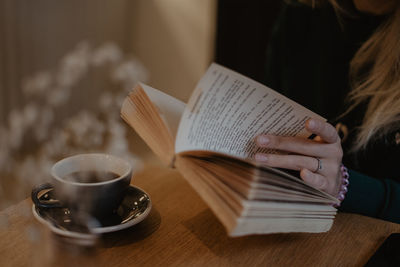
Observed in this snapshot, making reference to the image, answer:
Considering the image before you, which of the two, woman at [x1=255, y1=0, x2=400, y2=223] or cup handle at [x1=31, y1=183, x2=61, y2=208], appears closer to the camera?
cup handle at [x1=31, y1=183, x2=61, y2=208]

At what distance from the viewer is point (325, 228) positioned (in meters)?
0.64

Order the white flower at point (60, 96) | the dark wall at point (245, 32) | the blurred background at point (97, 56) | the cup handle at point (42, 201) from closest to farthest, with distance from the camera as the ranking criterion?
the cup handle at point (42, 201) < the blurred background at point (97, 56) < the dark wall at point (245, 32) < the white flower at point (60, 96)

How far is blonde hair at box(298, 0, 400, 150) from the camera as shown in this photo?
91cm

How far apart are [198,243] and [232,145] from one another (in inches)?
6.5

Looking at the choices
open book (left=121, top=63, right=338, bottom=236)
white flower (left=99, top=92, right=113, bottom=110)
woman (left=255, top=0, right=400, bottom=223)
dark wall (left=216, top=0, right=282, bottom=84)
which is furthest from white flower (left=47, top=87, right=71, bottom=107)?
open book (left=121, top=63, right=338, bottom=236)

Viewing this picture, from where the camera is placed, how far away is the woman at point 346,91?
27.6 inches

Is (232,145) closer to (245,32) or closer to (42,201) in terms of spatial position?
(42,201)

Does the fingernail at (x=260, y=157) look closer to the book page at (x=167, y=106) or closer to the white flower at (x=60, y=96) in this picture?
the book page at (x=167, y=106)

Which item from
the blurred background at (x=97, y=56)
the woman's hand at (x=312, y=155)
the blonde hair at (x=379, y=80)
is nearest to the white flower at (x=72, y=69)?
the blurred background at (x=97, y=56)

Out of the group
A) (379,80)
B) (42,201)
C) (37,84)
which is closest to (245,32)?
(37,84)

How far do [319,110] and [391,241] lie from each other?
663mm

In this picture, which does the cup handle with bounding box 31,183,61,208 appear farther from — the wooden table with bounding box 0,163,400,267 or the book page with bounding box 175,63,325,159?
the book page with bounding box 175,63,325,159

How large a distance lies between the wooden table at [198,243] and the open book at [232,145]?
0.04m

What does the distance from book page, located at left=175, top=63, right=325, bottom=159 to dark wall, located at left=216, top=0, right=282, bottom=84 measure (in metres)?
1.79
